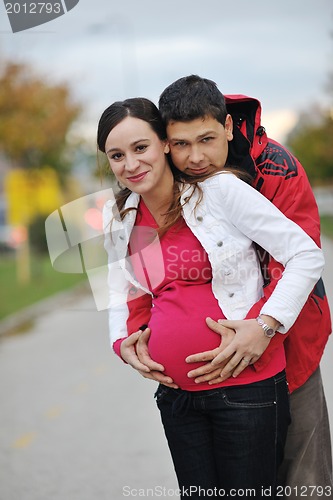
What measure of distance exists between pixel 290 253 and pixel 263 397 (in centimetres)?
49

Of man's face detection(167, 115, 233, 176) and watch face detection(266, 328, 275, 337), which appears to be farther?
man's face detection(167, 115, 233, 176)

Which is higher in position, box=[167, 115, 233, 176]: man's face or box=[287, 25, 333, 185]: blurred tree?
box=[167, 115, 233, 176]: man's face

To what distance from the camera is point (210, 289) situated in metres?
2.47

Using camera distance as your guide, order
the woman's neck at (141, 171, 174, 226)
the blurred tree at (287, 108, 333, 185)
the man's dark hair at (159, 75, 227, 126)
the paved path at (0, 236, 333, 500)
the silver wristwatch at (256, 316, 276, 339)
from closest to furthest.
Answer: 1. the silver wristwatch at (256, 316, 276, 339)
2. the man's dark hair at (159, 75, 227, 126)
3. the woman's neck at (141, 171, 174, 226)
4. the paved path at (0, 236, 333, 500)
5. the blurred tree at (287, 108, 333, 185)

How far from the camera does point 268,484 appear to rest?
Result: 99.7 inches

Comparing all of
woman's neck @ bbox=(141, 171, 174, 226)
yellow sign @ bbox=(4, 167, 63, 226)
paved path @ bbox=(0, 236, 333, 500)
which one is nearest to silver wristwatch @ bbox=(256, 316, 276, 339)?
woman's neck @ bbox=(141, 171, 174, 226)

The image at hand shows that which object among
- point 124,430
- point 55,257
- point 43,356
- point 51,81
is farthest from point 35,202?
point 55,257

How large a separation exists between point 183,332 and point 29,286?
1491cm

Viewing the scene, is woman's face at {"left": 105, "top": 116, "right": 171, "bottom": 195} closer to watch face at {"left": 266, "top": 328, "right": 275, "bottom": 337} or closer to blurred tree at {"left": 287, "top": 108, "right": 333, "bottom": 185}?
watch face at {"left": 266, "top": 328, "right": 275, "bottom": 337}

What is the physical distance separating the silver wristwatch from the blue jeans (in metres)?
0.18

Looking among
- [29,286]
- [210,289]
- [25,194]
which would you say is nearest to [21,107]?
[29,286]

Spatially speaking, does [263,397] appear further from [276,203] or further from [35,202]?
[35,202]

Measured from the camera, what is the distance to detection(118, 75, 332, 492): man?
243 cm

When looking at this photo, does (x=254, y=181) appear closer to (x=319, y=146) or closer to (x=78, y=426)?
(x=78, y=426)
